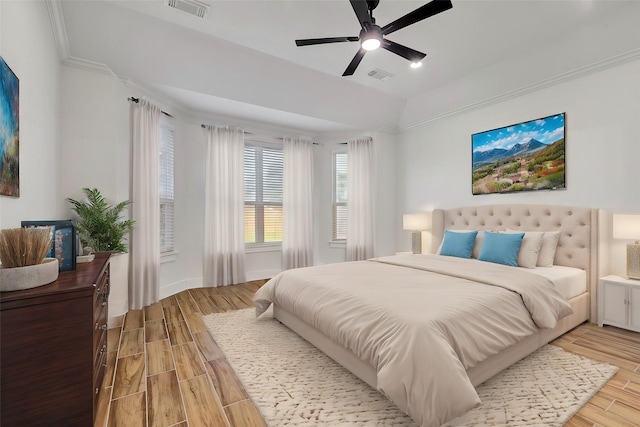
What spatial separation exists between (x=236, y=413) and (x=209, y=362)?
2.25 feet

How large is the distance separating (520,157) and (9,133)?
474 cm

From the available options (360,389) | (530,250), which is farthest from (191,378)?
(530,250)

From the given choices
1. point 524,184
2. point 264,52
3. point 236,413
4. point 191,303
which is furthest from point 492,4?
point 191,303

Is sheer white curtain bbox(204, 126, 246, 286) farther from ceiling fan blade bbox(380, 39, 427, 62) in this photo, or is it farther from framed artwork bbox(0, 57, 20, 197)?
ceiling fan blade bbox(380, 39, 427, 62)

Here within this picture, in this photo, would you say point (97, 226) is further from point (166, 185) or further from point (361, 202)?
point (361, 202)

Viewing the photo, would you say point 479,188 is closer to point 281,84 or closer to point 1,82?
point 281,84

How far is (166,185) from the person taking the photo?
4133 millimetres

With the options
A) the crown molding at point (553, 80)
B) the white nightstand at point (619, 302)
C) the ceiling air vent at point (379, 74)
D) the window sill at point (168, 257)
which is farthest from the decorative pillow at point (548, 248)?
the window sill at point (168, 257)

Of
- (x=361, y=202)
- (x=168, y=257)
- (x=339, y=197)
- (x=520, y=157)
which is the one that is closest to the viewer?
(x=520, y=157)

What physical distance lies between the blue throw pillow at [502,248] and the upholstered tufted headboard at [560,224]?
49cm

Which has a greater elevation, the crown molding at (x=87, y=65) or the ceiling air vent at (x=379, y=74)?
the ceiling air vent at (x=379, y=74)

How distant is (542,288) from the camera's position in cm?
241

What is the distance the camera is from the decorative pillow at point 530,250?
3.11 m

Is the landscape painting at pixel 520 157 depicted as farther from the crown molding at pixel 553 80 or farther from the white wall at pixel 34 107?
the white wall at pixel 34 107
